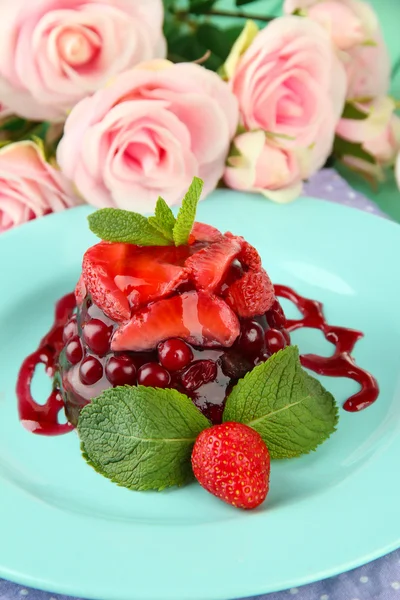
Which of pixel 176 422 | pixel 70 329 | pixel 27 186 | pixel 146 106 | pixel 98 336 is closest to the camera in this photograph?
pixel 176 422

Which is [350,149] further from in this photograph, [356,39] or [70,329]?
[70,329]

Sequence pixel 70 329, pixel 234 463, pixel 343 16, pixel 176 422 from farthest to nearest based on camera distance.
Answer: pixel 343 16 < pixel 70 329 < pixel 176 422 < pixel 234 463

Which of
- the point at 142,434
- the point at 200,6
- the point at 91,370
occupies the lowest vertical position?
the point at 91,370

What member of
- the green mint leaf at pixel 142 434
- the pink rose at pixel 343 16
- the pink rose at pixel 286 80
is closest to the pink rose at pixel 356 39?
the pink rose at pixel 343 16

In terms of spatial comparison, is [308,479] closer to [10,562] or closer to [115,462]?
[115,462]

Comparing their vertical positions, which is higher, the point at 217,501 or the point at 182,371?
the point at 182,371

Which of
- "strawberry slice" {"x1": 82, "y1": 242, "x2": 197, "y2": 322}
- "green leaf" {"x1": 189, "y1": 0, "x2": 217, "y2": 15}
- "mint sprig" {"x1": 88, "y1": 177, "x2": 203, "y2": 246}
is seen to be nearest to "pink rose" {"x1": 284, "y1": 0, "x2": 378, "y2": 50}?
"green leaf" {"x1": 189, "y1": 0, "x2": 217, "y2": 15}

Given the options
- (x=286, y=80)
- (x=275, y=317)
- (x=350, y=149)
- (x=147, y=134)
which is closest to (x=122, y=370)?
(x=275, y=317)

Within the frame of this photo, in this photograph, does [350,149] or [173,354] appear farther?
[350,149]
